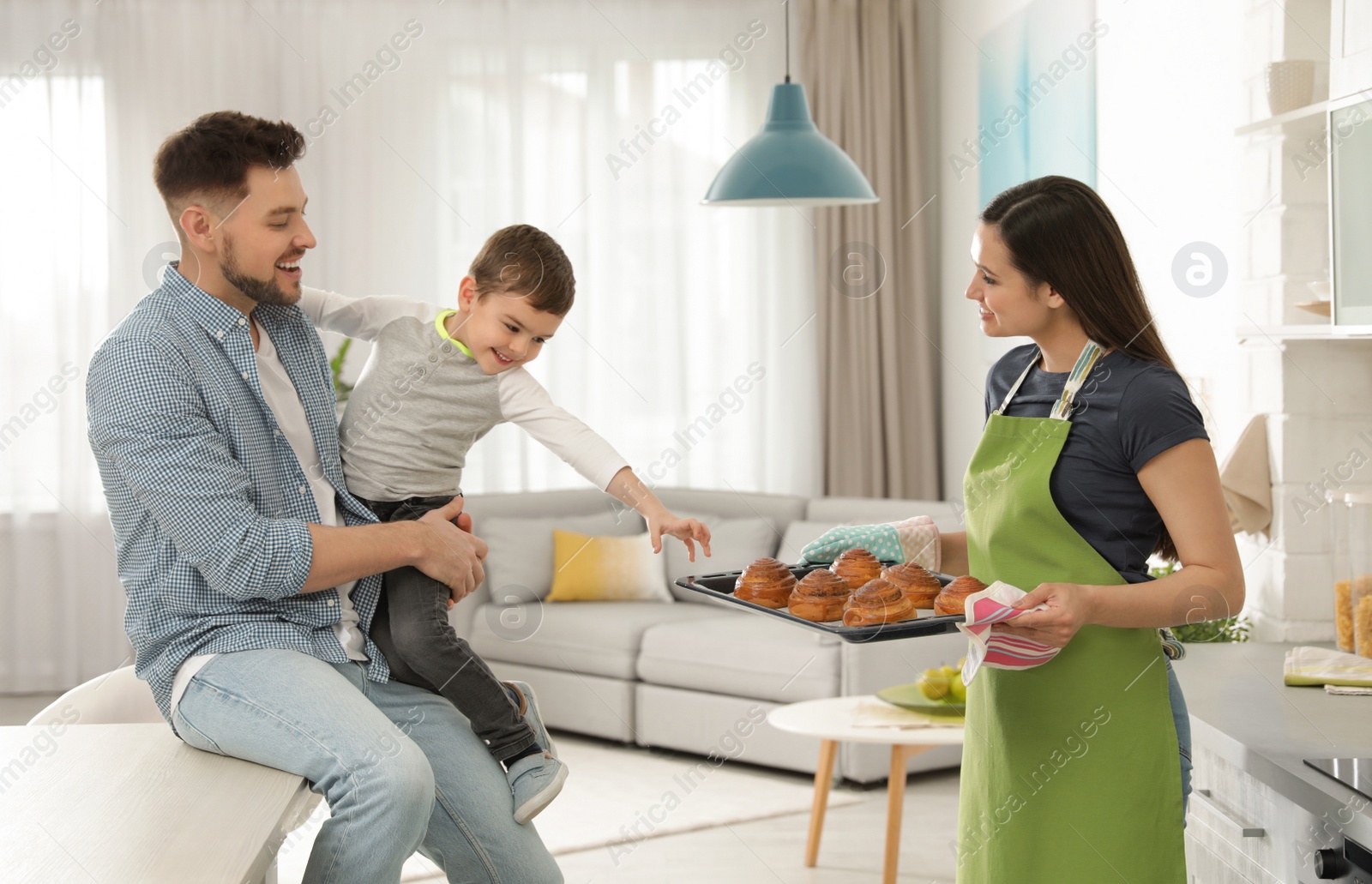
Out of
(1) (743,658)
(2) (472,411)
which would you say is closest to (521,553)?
(1) (743,658)

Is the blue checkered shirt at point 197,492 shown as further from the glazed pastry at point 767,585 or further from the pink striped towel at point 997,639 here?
the pink striped towel at point 997,639

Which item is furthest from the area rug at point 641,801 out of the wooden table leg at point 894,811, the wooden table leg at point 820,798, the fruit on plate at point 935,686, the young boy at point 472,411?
the young boy at point 472,411

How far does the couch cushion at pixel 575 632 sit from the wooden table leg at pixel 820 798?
1.23 meters

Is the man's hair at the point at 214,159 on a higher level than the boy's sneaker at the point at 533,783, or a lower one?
higher

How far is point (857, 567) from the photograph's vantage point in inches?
70.4

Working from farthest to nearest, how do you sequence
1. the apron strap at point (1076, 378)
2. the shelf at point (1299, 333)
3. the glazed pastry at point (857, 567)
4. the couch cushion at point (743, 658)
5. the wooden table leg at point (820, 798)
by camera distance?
the couch cushion at point (743, 658) < the wooden table leg at point (820, 798) < the shelf at point (1299, 333) < the glazed pastry at point (857, 567) < the apron strap at point (1076, 378)

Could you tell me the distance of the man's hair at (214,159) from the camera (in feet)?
5.24

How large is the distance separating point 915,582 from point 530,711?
2.04 feet

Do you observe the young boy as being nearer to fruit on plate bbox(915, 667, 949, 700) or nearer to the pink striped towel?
the pink striped towel

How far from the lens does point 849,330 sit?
556 cm

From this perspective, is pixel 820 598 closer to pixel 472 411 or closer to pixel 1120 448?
pixel 1120 448

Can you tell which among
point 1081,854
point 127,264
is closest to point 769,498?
point 127,264

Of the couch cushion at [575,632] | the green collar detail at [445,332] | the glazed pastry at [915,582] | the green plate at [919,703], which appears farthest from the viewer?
the couch cushion at [575,632]

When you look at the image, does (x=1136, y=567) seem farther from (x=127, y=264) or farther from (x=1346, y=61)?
(x=127, y=264)
